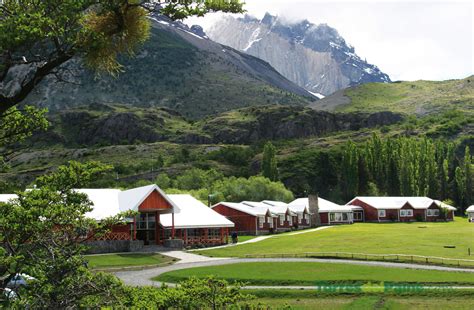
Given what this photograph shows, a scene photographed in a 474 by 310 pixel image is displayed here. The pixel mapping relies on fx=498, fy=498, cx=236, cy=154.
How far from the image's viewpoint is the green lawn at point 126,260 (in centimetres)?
3922

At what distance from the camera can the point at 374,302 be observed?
23719 millimetres

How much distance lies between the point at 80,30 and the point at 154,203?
145ft

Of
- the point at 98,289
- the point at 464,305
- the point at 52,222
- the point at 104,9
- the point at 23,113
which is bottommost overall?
the point at 464,305

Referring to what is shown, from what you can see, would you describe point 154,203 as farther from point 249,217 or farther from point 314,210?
point 314,210

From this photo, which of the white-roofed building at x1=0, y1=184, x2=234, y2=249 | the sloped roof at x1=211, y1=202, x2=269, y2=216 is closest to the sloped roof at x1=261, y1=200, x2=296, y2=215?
the sloped roof at x1=211, y1=202, x2=269, y2=216

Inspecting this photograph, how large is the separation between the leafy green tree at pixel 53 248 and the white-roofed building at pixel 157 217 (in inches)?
1544

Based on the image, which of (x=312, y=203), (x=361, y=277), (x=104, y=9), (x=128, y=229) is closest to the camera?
(x=104, y=9)

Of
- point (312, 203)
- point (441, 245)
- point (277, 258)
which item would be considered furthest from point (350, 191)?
point (277, 258)

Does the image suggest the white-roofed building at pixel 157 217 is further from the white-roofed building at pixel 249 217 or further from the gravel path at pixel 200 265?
the white-roofed building at pixel 249 217

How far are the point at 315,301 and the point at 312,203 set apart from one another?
2644 inches

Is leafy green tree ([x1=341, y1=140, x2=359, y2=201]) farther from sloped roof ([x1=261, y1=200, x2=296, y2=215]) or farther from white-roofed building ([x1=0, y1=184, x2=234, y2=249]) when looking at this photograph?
white-roofed building ([x1=0, y1=184, x2=234, y2=249])

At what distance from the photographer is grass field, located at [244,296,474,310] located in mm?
22953

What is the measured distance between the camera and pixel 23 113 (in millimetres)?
10891

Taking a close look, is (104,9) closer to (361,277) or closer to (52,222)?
(52,222)
